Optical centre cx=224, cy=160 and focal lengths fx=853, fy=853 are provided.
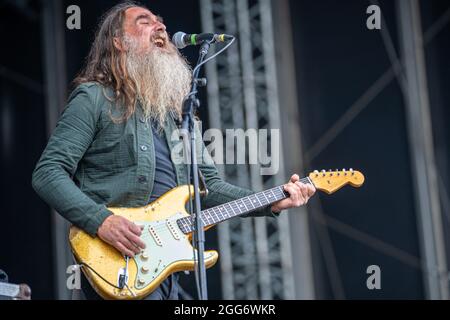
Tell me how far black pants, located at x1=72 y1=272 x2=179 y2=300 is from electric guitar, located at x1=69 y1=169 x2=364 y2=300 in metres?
0.06

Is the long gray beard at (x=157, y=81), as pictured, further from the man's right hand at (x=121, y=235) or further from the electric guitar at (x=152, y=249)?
the man's right hand at (x=121, y=235)

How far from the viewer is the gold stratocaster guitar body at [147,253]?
3.45 metres

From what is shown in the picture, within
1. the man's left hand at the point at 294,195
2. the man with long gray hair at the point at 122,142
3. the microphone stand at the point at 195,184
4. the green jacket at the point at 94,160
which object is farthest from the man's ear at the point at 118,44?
the man's left hand at the point at 294,195

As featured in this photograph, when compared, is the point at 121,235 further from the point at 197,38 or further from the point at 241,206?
the point at 197,38

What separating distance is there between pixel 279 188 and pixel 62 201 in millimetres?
984

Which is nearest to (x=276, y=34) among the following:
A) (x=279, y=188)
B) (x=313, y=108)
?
(x=313, y=108)

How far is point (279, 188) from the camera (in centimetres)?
388

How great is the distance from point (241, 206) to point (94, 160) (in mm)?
683

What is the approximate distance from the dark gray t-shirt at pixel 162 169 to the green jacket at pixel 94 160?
3 centimetres

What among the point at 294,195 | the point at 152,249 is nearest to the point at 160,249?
the point at 152,249

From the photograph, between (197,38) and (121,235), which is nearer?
(121,235)

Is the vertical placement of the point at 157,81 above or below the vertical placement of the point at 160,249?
above

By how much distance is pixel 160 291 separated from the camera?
142 inches
